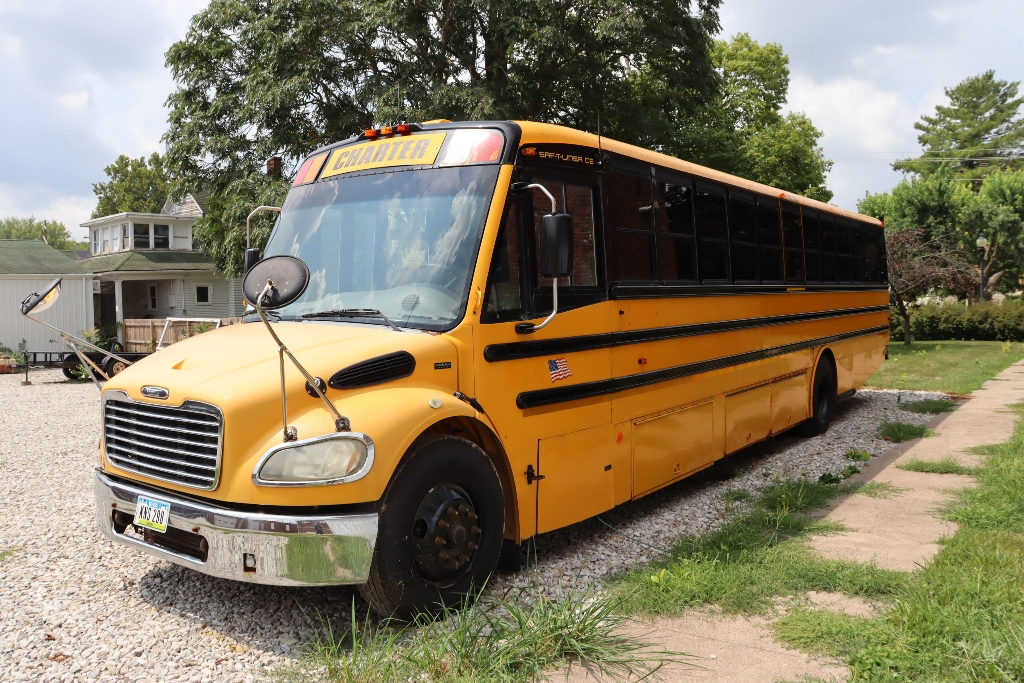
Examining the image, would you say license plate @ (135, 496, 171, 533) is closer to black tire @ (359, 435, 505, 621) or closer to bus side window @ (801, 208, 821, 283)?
black tire @ (359, 435, 505, 621)

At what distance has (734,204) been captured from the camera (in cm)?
802

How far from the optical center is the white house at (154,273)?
3331cm

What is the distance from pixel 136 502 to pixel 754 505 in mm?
4743

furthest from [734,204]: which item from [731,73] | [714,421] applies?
[731,73]

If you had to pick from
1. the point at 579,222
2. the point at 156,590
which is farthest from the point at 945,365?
the point at 156,590

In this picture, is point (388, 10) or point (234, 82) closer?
point (388, 10)

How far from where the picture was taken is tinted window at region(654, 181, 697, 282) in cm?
654

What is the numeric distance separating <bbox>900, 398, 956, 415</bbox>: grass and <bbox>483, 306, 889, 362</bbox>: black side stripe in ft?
15.3

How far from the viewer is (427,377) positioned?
438cm

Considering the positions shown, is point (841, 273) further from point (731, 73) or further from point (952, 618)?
point (731, 73)

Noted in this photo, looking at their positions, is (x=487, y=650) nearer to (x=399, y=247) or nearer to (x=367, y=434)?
(x=367, y=434)

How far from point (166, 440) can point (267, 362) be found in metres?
0.65

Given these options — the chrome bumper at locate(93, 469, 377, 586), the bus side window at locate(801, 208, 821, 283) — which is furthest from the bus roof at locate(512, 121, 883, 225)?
the chrome bumper at locate(93, 469, 377, 586)

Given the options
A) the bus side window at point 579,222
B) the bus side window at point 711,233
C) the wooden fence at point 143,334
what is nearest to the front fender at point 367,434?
the bus side window at point 579,222
